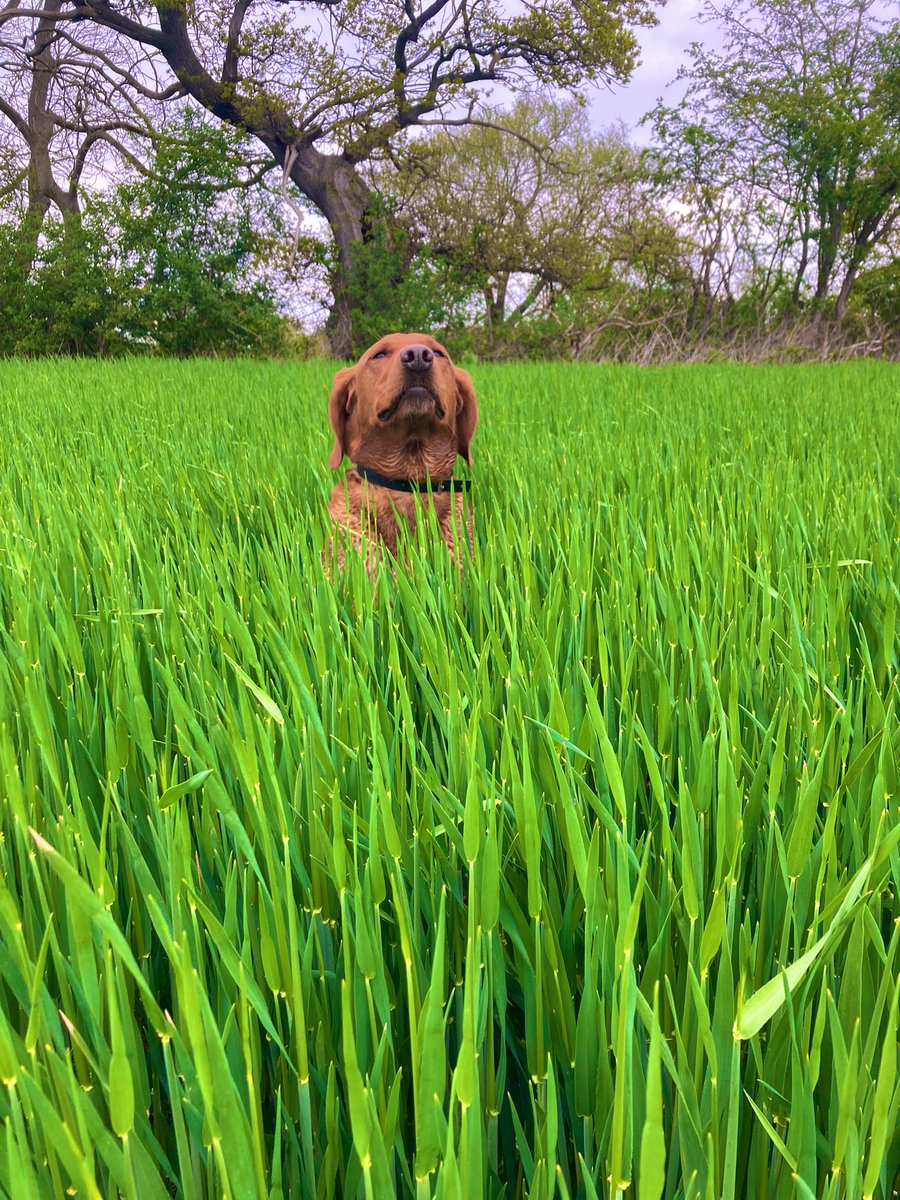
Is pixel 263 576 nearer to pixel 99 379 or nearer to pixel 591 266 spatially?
pixel 99 379

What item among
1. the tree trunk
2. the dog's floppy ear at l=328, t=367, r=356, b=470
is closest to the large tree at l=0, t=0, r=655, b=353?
the tree trunk

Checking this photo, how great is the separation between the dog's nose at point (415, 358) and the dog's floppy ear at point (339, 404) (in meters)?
0.25

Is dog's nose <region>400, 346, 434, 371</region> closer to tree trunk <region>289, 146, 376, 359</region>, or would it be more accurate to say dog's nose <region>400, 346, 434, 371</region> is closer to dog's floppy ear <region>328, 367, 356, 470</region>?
dog's floppy ear <region>328, 367, 356, 470</region>

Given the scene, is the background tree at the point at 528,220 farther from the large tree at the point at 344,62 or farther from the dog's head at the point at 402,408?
the dog's head at the point at 402,408

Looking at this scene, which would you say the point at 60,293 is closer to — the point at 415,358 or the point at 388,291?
the point at 388,291

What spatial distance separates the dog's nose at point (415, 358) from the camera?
215cm

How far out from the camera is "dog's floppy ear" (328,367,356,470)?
93.5 inches

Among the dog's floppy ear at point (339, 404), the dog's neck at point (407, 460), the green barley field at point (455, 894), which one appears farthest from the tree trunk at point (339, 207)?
the green barley field at point (455, 894)

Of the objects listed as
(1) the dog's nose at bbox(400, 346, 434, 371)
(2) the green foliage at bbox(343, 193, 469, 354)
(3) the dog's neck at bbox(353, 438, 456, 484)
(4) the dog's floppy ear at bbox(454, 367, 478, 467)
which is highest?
(2) the green foliage at bbox(343, 193, 469, 354)

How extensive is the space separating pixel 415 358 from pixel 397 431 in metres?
0.22

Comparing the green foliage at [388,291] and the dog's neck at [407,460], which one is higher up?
the green foliage at [388,291]

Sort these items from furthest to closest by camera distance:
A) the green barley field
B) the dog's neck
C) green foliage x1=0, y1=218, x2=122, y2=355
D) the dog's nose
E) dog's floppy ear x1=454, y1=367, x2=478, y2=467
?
1. green foliage x1=0, y1=218, x2=122, y2=355
2. dog's floppy ear x1=454, y1=367, x2=478, y2=467
3. the dog's neck
4. the dog's nose
5. the green barley field

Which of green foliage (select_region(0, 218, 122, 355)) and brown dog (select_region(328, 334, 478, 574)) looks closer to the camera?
brown dog (select_region(328, 334, 478, 574))

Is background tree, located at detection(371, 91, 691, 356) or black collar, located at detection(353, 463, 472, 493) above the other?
background tree, located at detection(371, 91, 691, 356)
